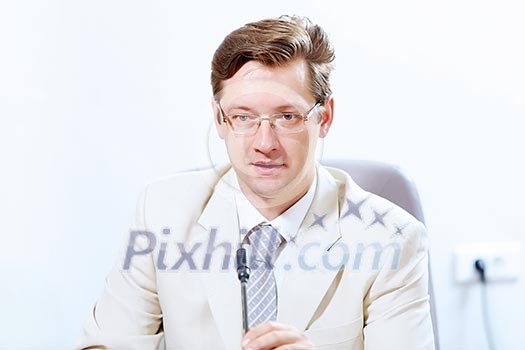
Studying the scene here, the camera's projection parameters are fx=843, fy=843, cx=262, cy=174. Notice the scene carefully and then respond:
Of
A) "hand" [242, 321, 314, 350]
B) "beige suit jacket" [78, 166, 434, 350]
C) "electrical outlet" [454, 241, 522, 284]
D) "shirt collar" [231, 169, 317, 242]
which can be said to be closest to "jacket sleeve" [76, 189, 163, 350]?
"beige suit jacket" [78, 166, 434, 350]

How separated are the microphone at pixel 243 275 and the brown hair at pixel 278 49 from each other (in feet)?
0.61

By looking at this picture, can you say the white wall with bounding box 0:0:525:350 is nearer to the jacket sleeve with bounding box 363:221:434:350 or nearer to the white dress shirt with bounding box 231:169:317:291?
the white dress shirt with bounding box 231:169:317:291

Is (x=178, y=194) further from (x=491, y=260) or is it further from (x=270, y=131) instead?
(x=491, y=260)

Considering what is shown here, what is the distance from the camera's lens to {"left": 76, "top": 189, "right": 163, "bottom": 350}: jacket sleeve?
3.35 ft

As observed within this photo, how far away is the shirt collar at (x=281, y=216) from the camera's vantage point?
102 centimetres

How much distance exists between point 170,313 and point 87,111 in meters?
0.35

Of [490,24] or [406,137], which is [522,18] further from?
[406,137]

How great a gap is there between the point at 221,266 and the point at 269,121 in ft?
0.64

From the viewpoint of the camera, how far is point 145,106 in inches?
47.9

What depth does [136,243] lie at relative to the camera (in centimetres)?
105

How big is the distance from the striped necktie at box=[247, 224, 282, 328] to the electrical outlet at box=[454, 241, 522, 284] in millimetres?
494

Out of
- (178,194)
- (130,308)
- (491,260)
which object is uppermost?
(178,194)

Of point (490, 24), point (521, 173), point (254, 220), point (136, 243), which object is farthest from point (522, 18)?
point (136, 243)

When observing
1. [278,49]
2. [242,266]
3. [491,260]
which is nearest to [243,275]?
[242,266]
